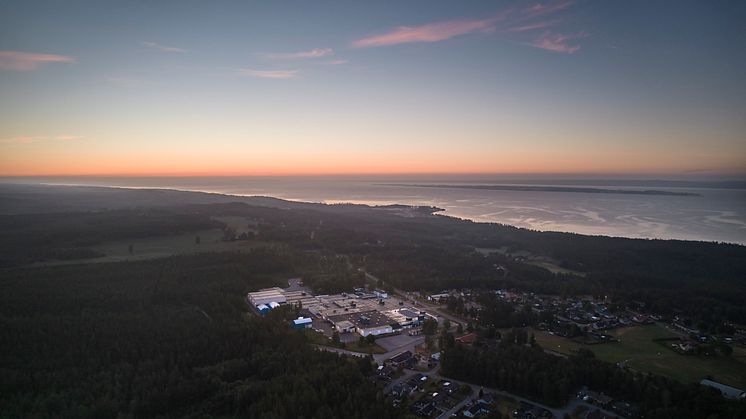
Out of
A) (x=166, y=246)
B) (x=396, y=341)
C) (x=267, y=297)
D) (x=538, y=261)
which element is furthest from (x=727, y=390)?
(x=166, y=246)

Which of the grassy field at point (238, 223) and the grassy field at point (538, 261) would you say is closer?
the grassy field at point (538, 261)

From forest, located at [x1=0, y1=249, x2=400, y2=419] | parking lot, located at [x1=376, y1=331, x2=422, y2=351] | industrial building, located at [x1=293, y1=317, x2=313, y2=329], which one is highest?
forest, located at [x1=0, y1=249, x2=400, y2=419]

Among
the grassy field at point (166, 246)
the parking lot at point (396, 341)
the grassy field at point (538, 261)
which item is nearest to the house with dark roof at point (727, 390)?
the parking lot at point (396, 341)

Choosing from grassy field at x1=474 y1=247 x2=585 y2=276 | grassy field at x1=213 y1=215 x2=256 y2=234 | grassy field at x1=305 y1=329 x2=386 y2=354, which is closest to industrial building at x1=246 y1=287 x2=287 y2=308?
grassy field at x1=305 y1=329 x2=386 y2=354

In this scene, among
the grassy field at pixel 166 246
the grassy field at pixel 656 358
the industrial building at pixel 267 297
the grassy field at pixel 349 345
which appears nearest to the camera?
the grassy field at pixel 656 358

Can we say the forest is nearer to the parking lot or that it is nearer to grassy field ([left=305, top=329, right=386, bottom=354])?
grassy field ([left=305, top=329, right=386, bottom=354])

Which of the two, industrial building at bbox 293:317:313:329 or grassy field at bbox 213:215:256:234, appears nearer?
industrial building at bbox 293:317:313:329

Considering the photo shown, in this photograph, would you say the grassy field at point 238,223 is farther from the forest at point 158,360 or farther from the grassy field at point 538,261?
the grassy field at point 538,261

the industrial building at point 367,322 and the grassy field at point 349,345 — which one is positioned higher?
the industrial building at point 367,322

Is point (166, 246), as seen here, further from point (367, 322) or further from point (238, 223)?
point (367, 322)
